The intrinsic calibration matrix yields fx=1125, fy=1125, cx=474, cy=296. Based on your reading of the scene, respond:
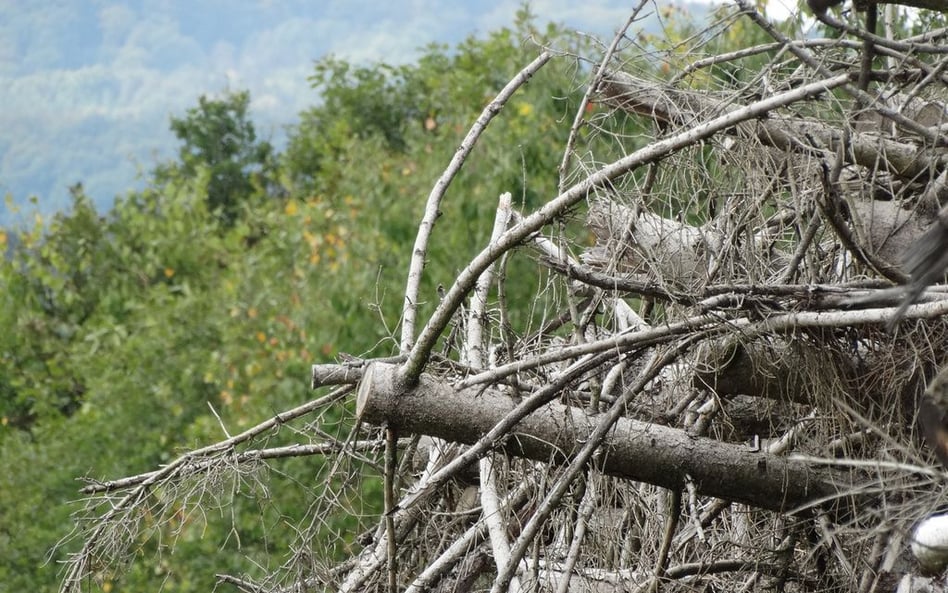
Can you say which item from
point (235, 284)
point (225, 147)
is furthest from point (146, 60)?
point (235, 284)

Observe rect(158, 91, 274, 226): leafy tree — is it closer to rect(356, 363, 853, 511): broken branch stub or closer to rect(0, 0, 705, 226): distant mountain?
rect(0, 0, 705, 226): distant mountain

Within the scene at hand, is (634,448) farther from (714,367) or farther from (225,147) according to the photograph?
(225,147)

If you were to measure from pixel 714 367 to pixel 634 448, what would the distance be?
0.28m

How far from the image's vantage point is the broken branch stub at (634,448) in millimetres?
2689

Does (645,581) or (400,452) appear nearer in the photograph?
(645,581)

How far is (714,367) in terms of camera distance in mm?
2762

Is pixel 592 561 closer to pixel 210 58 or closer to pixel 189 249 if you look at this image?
pixel 189 249

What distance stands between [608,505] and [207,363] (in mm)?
8512

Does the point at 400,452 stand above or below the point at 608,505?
below

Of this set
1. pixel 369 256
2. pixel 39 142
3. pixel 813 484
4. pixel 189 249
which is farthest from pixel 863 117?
pixel 39 142

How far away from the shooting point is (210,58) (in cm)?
2623

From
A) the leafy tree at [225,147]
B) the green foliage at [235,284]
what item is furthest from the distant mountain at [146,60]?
the green foliage at [235,284]

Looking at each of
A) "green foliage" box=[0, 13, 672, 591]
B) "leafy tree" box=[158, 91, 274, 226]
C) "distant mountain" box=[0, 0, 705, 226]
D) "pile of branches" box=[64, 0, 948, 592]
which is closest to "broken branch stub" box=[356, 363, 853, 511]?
"pile of branches" box=[64, 0, 948, 592]

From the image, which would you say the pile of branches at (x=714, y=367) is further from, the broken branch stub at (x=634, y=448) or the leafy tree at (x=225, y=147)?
the leafy tree at (x=225, y=147)
